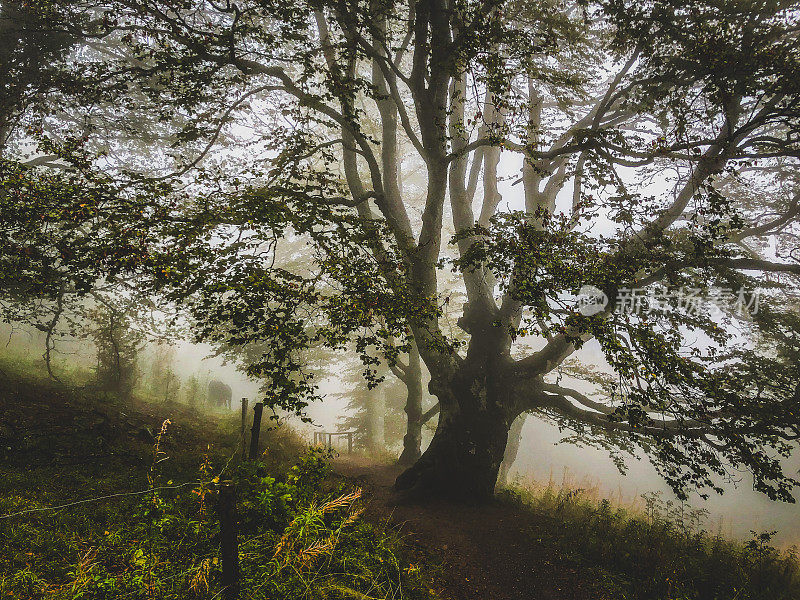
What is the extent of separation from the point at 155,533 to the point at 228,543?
1.24m

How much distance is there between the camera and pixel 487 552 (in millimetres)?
5727

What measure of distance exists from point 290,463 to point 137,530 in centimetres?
563

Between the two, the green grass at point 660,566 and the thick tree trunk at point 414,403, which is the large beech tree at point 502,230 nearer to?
the green grass at point 660,566

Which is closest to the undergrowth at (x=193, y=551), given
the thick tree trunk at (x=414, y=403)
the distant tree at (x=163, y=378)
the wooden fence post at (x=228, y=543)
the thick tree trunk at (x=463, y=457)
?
the wooden fence post at (x=228, y=543)

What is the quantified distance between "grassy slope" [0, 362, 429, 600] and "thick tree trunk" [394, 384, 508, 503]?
3330 millimetres

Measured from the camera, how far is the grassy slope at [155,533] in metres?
2.81

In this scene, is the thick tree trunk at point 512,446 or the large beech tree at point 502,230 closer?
the large beech tree at point 502,230

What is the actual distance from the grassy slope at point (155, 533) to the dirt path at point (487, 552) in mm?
1069

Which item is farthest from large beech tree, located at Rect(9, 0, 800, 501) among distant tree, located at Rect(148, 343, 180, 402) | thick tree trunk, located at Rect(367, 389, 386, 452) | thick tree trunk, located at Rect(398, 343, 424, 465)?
distant tree, located at Rect(148, 343, 180, 402)

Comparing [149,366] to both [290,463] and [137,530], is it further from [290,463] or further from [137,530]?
[137,530]

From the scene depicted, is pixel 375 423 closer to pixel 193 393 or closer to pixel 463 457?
pixel 193 393

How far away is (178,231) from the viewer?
4.41 m

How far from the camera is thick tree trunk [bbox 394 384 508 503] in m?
7.89

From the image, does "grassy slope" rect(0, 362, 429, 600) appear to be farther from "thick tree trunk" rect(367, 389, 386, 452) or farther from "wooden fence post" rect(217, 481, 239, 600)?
"thick tree trunk" rect(367, 389, 386, 452)
